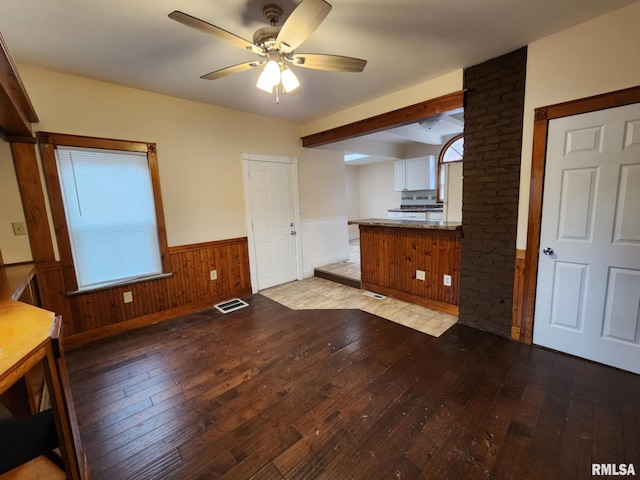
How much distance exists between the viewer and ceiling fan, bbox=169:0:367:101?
4.72 ft

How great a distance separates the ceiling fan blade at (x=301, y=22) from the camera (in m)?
1.34

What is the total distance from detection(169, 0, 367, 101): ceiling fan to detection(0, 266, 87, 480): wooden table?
1.57 m

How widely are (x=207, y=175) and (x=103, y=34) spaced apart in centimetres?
174

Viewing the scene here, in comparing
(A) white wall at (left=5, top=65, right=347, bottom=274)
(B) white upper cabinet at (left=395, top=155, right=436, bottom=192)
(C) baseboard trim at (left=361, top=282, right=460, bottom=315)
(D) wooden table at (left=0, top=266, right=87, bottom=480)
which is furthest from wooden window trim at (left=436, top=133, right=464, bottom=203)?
(D) wooden table at (left=0, top=266, right=87, bottom=480)

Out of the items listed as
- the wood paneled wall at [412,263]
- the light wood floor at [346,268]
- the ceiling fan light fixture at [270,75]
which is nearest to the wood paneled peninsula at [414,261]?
the wood paneled wall at [412,263]

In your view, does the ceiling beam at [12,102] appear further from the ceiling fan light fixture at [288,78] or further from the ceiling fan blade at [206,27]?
the ceiling fan light fixture at [288,78]

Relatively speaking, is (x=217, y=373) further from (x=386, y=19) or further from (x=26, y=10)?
(x=386, y=19)

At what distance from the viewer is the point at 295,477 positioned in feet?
4.63

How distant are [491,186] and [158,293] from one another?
380cm

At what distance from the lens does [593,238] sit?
2.18m

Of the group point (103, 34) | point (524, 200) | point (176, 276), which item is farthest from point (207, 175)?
point (524, 200)

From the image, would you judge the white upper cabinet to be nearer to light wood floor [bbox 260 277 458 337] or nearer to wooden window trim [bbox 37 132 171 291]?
light wood floor [bbox 260 277 458 337]

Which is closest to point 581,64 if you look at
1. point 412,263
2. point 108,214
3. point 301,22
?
point 301,22

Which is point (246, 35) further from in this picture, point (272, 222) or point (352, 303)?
point (352, 303)
